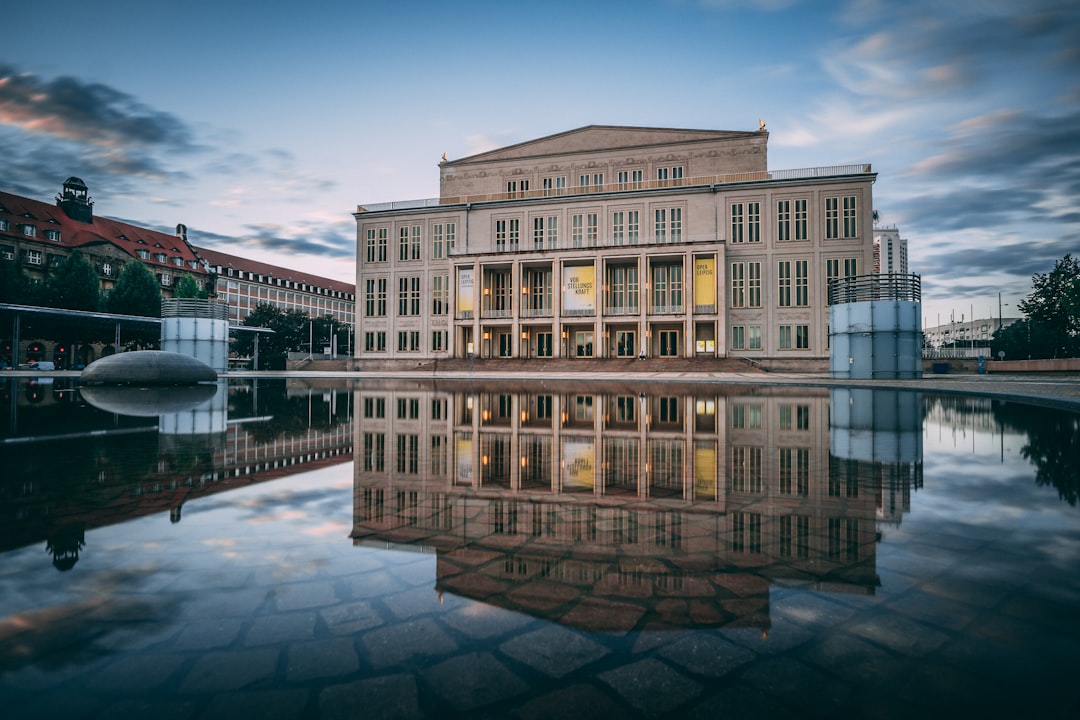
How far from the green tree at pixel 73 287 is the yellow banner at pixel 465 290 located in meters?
39.3

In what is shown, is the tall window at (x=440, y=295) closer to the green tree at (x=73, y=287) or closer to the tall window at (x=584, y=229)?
the tall window at (x=584, y=229)

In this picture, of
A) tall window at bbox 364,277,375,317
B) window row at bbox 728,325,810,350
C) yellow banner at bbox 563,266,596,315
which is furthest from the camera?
tall window at bbox 364,277,375,317

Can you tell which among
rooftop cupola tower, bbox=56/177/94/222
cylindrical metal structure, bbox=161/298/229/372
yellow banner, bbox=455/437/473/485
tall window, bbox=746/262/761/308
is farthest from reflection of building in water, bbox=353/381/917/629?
rooftop cupola tower, bbox=56/177/94/222

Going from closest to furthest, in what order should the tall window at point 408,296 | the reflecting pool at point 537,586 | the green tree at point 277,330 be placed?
the reflecting pool at point 537,586 → the tall window at point 408,296 → the green tree at point 277,330

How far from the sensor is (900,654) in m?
2.57

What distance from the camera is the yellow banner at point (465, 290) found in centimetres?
5519

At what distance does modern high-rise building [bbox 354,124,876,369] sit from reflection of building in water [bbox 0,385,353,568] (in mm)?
40680

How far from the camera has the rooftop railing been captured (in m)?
50.4

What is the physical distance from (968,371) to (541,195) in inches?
1714

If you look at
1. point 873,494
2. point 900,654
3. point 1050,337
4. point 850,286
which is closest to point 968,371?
point 1050,337

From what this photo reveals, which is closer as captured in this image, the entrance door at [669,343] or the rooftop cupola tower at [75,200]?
the entrance door at [669,343]

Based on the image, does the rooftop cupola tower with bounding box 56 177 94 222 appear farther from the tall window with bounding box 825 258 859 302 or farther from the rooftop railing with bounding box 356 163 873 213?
the tall window with bounding box 825 258 859 302

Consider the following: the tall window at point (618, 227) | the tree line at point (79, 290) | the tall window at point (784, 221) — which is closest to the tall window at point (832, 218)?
the tall window at point (784, 221)

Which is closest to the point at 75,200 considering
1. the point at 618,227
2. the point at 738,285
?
the point at 618,227
